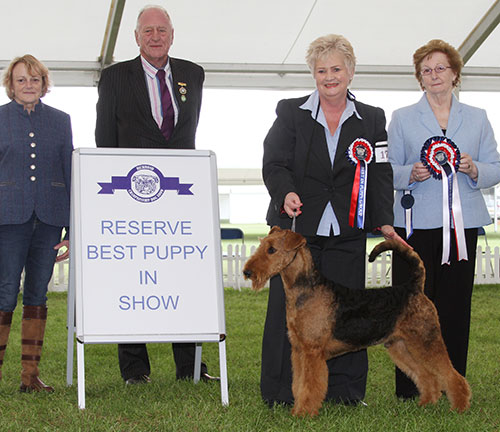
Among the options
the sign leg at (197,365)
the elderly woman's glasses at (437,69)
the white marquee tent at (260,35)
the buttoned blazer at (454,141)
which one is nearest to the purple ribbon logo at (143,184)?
the sign leg at (197,365)

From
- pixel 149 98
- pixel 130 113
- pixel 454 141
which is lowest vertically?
pixel 454 141

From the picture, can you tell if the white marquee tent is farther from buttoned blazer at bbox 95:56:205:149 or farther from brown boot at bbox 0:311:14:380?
brown boot at bbox 0:311:14:380

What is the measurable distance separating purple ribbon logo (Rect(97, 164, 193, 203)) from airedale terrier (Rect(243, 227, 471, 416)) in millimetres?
781

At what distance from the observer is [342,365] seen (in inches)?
144

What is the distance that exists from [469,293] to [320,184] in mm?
1199

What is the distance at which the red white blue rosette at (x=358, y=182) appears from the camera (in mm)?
3471

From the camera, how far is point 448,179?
3.69 m

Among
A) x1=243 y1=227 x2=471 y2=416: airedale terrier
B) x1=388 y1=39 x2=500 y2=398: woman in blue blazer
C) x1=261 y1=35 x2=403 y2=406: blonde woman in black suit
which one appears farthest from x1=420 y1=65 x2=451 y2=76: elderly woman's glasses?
x1=243 y1=227 x2=471 y2=416: airedale terrier

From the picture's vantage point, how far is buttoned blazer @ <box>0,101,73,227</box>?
379cm

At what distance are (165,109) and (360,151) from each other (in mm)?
1398

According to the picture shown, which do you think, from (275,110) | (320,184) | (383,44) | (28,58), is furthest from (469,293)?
(383,44)

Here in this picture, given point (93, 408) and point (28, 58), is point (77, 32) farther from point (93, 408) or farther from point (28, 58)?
point (93, 408)

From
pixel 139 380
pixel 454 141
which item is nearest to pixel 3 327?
pixel 139 380

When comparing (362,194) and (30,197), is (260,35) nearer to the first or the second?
(30,197)
